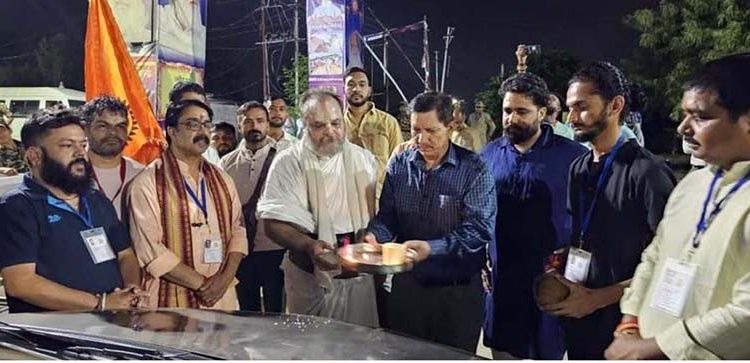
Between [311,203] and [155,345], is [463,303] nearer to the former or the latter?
[311,203]

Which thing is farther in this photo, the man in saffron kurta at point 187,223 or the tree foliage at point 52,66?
the tree foliage at point 52,66

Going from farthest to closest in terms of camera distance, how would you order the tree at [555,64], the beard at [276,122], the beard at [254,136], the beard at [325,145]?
the tree at [555,64]
the beard at [276,122]
the beard at [254,136]
the beard at [325,145]

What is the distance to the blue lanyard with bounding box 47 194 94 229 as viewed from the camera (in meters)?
2.70

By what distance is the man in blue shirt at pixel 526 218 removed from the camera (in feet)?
9.99

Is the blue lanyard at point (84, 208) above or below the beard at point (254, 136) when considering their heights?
below

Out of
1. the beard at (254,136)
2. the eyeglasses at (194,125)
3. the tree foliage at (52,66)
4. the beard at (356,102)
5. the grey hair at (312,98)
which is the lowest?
the beard at (254,136)

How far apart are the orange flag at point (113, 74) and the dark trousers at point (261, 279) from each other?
2.85 feet

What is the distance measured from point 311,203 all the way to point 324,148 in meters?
0.25

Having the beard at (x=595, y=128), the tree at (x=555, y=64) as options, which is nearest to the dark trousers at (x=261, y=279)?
the beard at (x=595, y=128)

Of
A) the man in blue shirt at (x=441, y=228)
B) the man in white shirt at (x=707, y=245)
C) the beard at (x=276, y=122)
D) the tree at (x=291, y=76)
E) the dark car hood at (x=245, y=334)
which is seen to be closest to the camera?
the man in white shirt at (x=707, y=245)

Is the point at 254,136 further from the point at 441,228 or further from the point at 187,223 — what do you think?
the point at 441,228

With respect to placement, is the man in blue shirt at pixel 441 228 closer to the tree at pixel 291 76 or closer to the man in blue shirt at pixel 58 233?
the man in blue shirt at pixel 58 233

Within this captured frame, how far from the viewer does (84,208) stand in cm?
279

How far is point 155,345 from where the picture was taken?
1.78 metres
